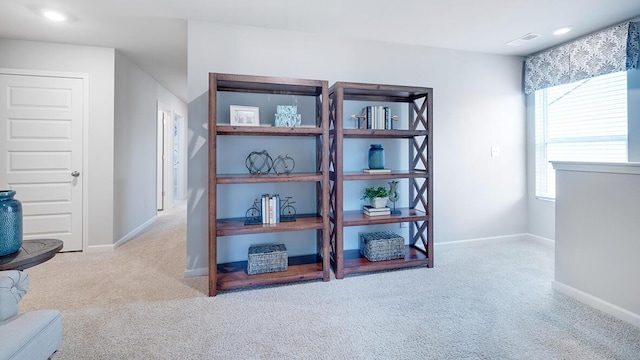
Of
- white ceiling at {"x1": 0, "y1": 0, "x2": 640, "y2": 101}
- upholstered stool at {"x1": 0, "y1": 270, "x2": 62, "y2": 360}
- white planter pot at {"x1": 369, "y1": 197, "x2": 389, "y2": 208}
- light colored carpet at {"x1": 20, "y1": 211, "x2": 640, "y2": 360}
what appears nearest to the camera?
upholstered stool at {"x1": 0, "y1": 270, "x2": 62, "y2": 360}

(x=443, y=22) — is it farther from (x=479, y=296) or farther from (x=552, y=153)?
(x=479, y=296)

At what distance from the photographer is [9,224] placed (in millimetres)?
1388

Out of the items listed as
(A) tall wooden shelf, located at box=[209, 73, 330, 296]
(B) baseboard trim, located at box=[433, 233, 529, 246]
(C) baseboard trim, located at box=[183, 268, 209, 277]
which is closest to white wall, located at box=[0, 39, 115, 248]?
(C) baseboard trim, located at box=[183, 268, 209, 277]

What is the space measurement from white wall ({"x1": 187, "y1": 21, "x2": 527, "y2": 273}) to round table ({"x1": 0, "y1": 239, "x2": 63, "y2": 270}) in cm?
127

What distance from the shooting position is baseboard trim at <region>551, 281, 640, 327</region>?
1.97m

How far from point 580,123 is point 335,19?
288 centimetres

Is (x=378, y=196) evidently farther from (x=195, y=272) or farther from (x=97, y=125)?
(x=97, y=125)

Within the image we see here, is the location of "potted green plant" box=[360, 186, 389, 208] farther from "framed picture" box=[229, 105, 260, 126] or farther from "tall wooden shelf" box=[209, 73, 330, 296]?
"framed picture" box=[229, 105, 260, 126]

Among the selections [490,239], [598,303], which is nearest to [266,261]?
[598,303]

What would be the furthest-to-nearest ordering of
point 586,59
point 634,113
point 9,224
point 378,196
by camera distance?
1. point 586,59
2. point 378,196
3. point 634,113
4. point 9,224

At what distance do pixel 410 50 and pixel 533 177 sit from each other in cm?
223

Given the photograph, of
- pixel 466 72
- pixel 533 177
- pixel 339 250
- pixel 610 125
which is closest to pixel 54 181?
pixel 339 250

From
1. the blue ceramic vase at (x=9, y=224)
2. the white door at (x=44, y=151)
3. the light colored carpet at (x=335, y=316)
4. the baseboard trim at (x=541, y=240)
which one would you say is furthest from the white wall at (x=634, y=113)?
the white door at (x=44, y=151)

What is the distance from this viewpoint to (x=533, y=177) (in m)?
3.88
